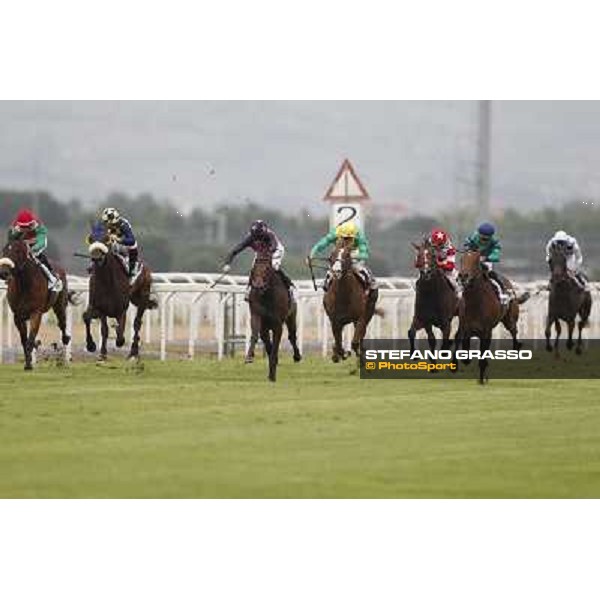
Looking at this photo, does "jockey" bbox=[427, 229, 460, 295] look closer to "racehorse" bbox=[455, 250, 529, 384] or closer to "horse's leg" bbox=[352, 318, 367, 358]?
"racehorse" bbox=[455, 250, 529, 384]

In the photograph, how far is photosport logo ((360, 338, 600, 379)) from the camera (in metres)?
15.1

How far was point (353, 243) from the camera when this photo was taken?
57.4 ft

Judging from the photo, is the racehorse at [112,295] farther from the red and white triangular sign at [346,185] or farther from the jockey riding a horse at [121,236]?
the red and white triangular sign at [346,185]

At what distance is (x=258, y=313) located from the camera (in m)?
17.0

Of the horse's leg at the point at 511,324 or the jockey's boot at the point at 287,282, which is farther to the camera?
the horse's leg at the point at 511,324

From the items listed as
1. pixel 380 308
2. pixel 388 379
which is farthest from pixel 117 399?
pixel 380 308

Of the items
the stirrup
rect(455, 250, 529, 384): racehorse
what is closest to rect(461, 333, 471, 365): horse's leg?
rect(455, 250, 529, 384): racehorse

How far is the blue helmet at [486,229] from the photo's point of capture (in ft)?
51.9

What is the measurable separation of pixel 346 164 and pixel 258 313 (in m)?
1.51

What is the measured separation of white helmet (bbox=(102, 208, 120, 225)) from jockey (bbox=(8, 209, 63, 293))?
43 cm

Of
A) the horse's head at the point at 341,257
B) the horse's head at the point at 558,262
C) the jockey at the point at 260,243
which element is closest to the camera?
the jockey at the point at 260,243

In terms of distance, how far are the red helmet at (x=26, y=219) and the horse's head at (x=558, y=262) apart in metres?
3.68

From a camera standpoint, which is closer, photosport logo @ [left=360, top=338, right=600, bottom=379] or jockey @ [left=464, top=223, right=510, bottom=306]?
photosport logo @ [left=360, top=338, right=600, bottom=379]

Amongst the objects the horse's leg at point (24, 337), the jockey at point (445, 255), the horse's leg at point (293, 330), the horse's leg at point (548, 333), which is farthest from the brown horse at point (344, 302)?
the horse's leg at point (24, 337)
